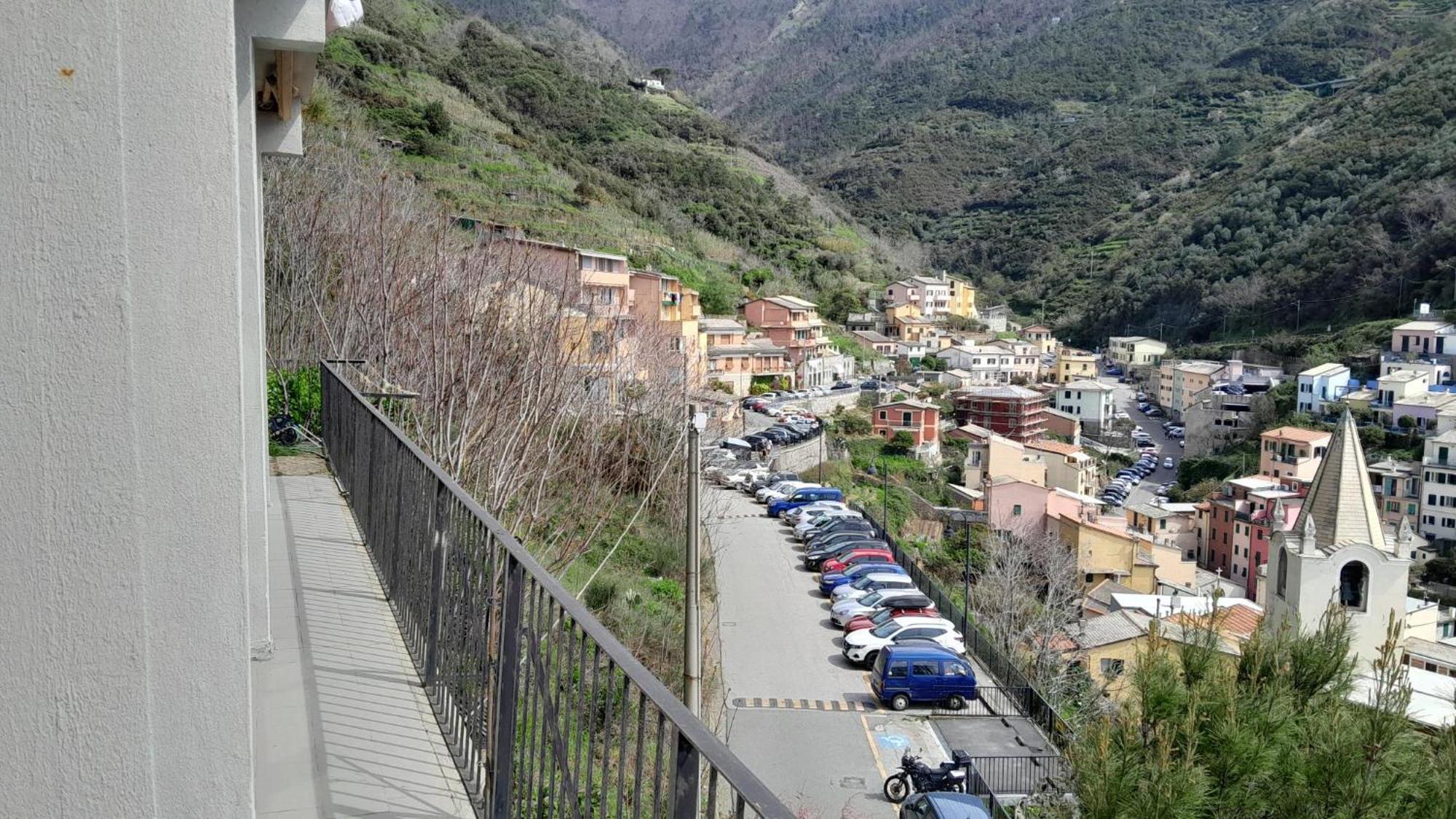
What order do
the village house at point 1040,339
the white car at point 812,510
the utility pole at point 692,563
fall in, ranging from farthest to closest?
the village house at point 1040,339 < the white car at point 812,510 < the utility pole at point 692,563

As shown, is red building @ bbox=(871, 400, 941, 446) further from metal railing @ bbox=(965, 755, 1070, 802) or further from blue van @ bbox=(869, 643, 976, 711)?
metal railing @ bbox=(965, 755, 1070, 802)

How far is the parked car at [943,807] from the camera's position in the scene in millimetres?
12328

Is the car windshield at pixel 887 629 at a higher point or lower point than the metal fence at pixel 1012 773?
higher

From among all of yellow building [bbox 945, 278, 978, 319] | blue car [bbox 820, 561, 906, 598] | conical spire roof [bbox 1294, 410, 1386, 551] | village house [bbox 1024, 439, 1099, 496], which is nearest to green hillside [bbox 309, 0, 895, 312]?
yellow building [bbox 945, 278, 978, 319]

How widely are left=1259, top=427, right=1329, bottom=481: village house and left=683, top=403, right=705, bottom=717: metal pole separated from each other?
4801 cm

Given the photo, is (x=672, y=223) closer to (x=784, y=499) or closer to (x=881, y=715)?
(x=784, y=499)

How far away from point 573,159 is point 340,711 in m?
64.1

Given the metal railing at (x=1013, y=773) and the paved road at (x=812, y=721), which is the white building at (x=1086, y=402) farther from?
the metal railing at (x=1013, y=773)

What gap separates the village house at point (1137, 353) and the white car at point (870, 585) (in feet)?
214

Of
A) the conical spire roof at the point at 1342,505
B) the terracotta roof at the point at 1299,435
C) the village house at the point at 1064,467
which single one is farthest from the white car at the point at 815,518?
the terracotta roof at the point at 1299,435

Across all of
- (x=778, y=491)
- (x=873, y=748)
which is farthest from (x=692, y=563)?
(x=778, y=491)

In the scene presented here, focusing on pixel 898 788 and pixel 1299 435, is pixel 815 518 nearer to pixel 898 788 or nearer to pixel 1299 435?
pixel 898 788

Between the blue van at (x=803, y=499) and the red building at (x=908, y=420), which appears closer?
the blue van at (x=803, y=499)

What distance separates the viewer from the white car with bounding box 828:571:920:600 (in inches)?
939
